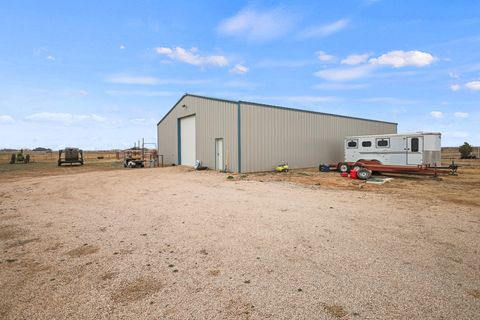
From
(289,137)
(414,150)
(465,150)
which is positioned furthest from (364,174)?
(465,150)

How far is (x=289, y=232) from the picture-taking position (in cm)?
571

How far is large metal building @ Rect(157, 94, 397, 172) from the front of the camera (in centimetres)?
1873

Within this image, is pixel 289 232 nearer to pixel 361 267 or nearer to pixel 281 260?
pixel 281 260

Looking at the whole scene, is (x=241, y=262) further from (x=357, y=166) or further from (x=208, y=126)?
(x=208, y=126)

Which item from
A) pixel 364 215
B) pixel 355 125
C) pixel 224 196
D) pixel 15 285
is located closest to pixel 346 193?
pixel 364 215

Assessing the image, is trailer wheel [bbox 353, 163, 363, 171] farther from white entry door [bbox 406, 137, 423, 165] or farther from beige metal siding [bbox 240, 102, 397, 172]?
beige metal siding [bbox 240, 102, 397, 172]

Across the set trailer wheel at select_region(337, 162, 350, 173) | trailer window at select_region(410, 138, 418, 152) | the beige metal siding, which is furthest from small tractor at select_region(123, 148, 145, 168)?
trailer window at select_region(410, 138, 418, 152)

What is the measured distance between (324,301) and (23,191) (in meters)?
13.2

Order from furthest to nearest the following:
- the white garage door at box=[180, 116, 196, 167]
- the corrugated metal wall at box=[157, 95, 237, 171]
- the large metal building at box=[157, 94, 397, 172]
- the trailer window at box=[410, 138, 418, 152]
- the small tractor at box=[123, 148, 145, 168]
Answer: the small tractor at box=[123, 148, 145, 168] → the white garage door at box=[180, 116, 196, 167] → the corrugated metal wall at box=[157, 95, 237, 171] → the large metal building at box=[157, 94, 397, 172] → the trailer window at box=[410, 138, 418, 152]

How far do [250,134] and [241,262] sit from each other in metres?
14.9

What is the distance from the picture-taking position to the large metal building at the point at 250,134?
18.7m

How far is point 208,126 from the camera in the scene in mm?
21609

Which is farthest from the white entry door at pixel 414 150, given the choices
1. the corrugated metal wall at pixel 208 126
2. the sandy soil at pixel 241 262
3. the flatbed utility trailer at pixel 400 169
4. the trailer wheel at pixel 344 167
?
the corrugated metal wall at pixel 208 126

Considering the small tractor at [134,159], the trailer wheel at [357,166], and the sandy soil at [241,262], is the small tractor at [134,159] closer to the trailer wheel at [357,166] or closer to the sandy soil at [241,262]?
the sandy soil at [241,262]
